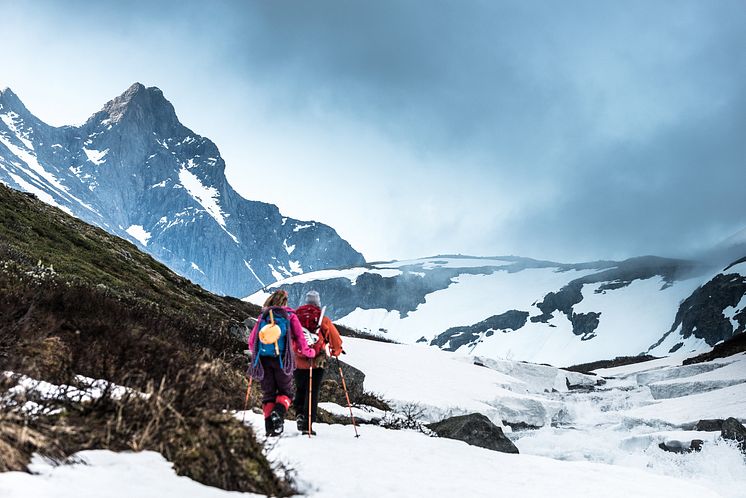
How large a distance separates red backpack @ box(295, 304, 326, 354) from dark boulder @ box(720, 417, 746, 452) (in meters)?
10.8

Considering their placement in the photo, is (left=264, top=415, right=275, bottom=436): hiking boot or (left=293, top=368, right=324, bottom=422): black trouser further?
(left=293, top=368, right=324, bottom=422): black trouser

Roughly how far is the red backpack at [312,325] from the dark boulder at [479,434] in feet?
15.7

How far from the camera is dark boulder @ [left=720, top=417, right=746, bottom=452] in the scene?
12.4 metres

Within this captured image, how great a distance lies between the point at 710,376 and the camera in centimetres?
2945

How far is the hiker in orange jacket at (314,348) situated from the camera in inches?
315

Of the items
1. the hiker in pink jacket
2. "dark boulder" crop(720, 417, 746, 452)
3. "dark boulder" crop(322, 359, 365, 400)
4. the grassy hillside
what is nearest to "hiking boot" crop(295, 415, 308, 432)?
the hiker in pink jacket

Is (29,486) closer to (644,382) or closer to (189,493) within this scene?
(189,493)

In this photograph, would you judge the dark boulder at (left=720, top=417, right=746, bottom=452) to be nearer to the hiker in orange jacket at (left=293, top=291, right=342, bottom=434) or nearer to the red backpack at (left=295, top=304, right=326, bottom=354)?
the hiker in orange jacket at (left=293, top=291, right=342, bottom=434)

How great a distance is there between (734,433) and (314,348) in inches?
434

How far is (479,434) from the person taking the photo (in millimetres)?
11102

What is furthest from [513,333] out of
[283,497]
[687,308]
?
[283,497]

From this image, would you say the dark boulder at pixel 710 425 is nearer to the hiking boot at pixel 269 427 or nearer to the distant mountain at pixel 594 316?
the hiking boot at pixel 269 427

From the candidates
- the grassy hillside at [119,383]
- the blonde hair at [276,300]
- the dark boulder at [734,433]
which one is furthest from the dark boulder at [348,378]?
the dark boulder at [734,433]

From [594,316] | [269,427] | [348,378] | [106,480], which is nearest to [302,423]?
[269,427]
